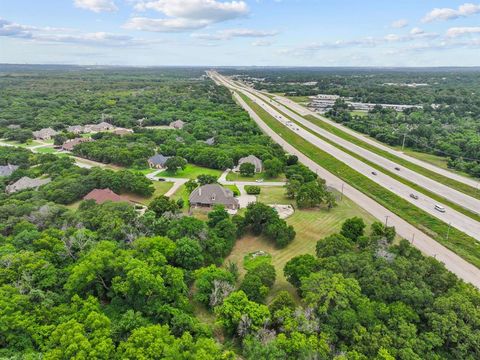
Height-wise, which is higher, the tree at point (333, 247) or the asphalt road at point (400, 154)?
the tree at point (333, 247)

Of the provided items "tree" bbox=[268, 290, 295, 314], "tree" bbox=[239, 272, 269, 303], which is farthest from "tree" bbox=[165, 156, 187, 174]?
"tree" bbox=[268, 290, 295, 314]

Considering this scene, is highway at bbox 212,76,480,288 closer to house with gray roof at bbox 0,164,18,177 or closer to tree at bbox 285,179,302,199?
tree at bbox 285,179,302,199

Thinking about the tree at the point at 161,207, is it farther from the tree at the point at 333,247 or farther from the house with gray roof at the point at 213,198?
the tree at the point at 333,247

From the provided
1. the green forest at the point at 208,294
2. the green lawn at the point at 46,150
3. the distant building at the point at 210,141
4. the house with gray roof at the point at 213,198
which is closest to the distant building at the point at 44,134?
the green lawn at the point at 46,150

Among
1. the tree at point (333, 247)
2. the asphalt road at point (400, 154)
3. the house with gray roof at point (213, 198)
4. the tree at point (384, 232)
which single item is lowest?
the asphalt road at point (400, 154)

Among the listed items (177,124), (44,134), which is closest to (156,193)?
(177,124)

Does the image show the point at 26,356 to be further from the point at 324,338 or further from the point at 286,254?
the point at 286,254
